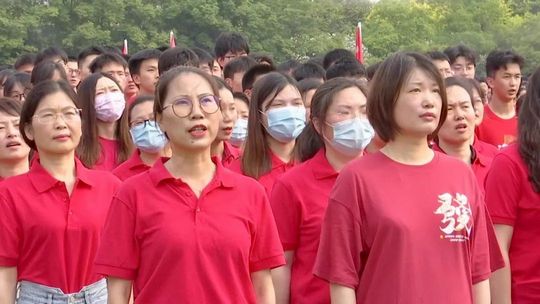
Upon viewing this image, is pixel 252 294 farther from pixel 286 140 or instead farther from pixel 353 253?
pixel 286 140

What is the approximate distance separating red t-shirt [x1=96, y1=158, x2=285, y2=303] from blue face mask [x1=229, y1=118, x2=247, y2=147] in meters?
3.25

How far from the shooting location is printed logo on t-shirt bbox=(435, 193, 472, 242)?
176 inches

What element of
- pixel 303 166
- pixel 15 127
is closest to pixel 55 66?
pixel 15 127

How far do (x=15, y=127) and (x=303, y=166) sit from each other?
1835 mm

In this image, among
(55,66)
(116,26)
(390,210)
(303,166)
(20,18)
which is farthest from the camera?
(116,26)

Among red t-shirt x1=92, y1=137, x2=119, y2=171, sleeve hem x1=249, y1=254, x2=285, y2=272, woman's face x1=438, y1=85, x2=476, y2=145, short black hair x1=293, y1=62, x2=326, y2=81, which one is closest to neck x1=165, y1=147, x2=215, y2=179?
sleeve hem x1=249, y1=254, x2=285, y2=272

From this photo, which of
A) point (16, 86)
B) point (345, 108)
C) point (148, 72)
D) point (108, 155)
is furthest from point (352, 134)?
point (16, 86)

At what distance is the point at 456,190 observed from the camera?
14.9 feet

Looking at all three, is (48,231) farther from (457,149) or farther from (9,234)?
(457,149)

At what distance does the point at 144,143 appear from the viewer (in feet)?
23.2

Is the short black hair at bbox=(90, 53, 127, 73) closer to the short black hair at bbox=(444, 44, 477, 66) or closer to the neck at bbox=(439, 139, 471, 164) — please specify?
the short black hair at bbox=(444, 44, 477, 66)

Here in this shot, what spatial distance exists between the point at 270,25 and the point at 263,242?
50.8 m

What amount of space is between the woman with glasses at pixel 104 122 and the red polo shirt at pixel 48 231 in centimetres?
194

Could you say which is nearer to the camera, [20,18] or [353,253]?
[353,253]
